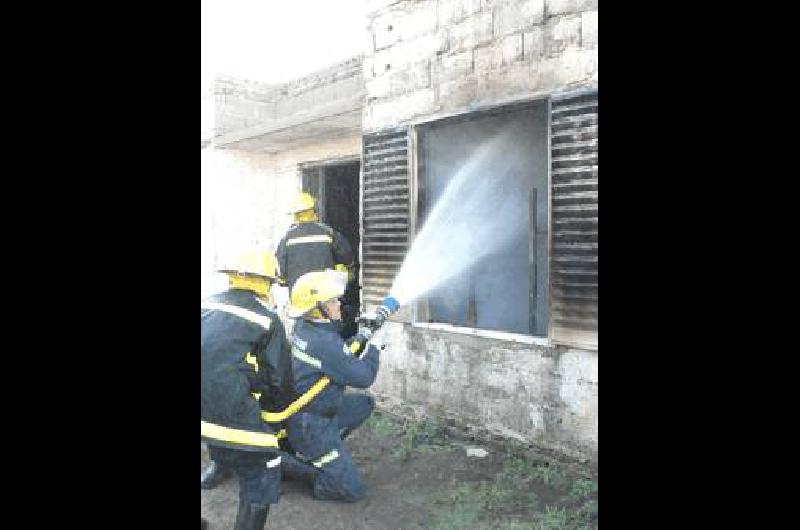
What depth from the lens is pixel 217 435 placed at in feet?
10.7

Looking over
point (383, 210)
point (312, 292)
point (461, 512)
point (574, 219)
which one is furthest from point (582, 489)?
point (383, 210)

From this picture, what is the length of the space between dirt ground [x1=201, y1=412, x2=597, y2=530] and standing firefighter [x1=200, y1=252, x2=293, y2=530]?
53 centimetres

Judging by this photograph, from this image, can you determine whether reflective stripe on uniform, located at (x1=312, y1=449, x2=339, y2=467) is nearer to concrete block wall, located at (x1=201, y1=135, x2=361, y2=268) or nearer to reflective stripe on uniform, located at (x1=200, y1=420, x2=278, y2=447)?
reflective stripe on uniform, located at (x1=200, y1=420, x2=278, y2=447)

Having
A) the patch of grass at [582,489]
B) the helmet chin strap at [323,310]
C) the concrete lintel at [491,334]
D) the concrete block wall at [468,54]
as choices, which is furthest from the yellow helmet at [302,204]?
the patch of grass at [582,489]

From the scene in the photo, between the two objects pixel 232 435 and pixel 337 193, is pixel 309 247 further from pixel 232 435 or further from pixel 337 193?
pixel 232 435

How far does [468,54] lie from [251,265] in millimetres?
2766

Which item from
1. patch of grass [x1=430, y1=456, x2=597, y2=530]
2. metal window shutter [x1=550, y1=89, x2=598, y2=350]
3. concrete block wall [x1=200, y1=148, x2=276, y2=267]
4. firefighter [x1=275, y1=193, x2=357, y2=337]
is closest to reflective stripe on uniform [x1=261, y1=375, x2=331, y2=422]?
patch of grass [x1=430, y1=456, x2=597, y2=530]

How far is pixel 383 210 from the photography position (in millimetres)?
5855

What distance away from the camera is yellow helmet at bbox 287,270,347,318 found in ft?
13.7

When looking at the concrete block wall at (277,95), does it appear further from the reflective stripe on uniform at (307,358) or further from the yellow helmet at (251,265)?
the yellow helmet at (251,265)

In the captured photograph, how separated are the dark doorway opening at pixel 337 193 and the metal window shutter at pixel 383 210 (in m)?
2.32

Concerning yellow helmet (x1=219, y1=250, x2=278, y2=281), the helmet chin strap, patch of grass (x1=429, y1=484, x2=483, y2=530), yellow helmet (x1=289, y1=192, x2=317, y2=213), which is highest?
yellow helmet (x1=289, y1=192, x2=317, y2=213)
